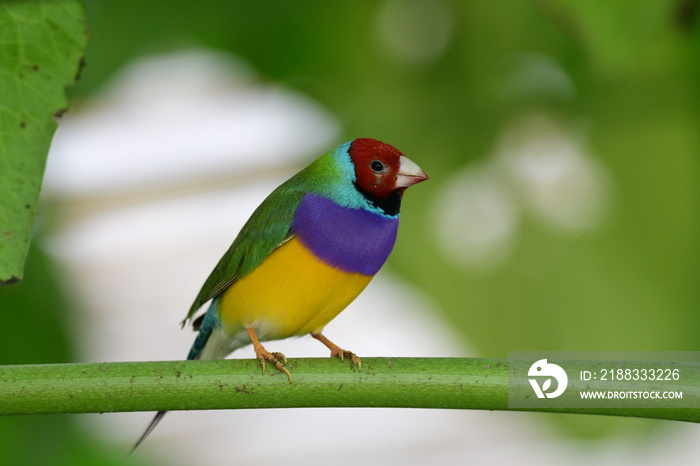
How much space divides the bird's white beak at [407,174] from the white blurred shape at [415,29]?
0.40 meters

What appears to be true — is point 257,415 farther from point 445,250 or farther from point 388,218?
point 388,218

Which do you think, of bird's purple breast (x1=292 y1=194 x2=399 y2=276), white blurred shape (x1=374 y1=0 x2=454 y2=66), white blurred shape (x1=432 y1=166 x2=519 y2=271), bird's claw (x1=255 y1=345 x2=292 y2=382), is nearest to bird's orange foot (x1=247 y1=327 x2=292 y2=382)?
bird's claw (x1=255 y1=345 x2=292 y2=382)

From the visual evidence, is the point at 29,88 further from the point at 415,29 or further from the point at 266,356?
the point at 415,29

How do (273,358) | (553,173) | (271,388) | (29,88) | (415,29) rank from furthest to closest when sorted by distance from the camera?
(553,173) → (415,29) → (273,358) → (29,88) → (271,388)

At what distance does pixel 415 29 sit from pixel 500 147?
0.35 m

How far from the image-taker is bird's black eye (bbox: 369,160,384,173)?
1.92 m

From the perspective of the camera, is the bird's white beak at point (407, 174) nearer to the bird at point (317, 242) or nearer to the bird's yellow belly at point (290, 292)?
the bird at point (317, 242)

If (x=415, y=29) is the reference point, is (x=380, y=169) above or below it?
below

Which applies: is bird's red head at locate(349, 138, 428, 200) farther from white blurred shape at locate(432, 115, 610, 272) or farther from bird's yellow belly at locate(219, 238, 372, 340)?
white blurred shape at locate(432, 115, 610, 272)

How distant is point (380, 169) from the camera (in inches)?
75.9

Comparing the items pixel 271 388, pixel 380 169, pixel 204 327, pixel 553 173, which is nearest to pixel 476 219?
pixel 553 173

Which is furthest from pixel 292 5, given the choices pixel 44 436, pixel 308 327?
pixel 44 436

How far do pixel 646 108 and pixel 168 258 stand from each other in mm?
2204

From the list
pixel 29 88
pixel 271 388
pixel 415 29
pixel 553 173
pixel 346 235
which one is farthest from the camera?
pixel 553 173
